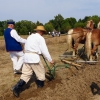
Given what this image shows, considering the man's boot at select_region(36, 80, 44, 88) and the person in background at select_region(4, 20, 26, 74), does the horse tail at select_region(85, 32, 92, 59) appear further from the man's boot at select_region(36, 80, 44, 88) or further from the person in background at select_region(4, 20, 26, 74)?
the man's boot at select_region(36, 80, 44, 88)

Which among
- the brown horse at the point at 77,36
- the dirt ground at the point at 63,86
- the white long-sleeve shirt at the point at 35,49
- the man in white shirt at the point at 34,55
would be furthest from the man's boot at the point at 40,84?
the brown horse at the point at 77,36

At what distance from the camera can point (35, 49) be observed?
611 centimetres

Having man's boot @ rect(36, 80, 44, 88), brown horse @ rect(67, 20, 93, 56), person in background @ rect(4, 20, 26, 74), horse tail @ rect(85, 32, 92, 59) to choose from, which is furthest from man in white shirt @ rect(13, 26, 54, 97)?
brown horse @ rect(67, 20, 93, 56)

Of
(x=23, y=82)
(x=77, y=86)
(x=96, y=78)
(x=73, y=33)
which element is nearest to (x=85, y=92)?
(x=77, y=86)

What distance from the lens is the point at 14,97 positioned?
20.1ft

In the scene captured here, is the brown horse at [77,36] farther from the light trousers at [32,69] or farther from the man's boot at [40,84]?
the light trousers at [32,69]

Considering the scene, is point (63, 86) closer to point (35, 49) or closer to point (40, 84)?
point (40, 84)

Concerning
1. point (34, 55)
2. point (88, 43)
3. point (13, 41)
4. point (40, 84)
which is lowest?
point (40, 84)

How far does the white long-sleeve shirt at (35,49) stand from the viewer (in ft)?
19.9

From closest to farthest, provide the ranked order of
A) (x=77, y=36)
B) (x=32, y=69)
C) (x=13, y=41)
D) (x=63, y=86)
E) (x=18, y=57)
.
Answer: (x=32, y=69)
(x=63, y=86)
(x=13, y=41)
(x=18, y=57)
(x=77, y=36)

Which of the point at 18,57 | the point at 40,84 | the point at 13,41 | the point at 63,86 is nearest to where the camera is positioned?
the point at 40,84

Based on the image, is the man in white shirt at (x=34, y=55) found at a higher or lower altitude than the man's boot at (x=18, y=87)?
higher

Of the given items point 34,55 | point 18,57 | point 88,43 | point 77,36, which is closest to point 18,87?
point 34,55

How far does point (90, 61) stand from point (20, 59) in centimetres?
337
